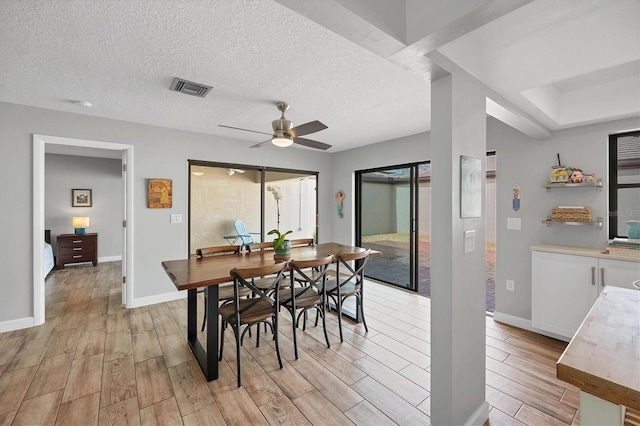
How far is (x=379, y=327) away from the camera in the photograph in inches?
122

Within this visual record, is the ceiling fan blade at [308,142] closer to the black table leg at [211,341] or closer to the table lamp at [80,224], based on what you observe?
the black table leg at [211,341]

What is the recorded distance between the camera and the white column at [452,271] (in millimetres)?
1570

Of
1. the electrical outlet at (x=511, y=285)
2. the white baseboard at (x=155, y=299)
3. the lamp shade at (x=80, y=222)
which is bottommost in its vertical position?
the white baseboard at (x=155, y=299)

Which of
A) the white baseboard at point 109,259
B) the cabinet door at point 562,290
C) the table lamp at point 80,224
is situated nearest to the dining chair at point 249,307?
the cabinet door at point 562,290

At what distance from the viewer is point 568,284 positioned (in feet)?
8.61

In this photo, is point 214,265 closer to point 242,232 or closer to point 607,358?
point 242,232

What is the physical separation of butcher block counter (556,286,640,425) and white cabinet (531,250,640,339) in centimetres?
159

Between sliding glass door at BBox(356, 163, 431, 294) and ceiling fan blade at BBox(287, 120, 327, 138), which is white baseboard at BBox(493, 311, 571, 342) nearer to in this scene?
sliding glass door at BBox(356, 163, 431, 294)

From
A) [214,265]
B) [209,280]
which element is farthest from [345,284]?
[209,280]

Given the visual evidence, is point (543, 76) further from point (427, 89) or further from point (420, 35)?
point (420, 35)

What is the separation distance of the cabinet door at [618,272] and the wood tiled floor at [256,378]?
78cm

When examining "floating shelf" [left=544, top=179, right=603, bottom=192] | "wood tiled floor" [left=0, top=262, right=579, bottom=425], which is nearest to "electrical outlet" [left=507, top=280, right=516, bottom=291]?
"wood tiled floor" [left=0, top=262, right=579, bottom=425]

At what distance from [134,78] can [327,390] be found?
3.05 meters

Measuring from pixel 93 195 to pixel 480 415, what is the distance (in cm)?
829
